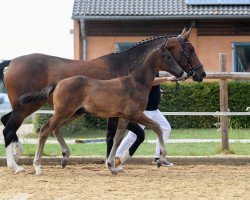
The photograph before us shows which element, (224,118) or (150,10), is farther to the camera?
(150,10)

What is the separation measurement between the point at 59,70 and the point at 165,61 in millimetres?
1643

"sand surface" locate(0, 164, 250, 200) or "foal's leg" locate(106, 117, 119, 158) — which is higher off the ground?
"foal's leg" locate(106, 117, 119, 158)

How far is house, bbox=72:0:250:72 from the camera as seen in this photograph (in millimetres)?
22562

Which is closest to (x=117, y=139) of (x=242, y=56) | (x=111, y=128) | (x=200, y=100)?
(x=111, y=128)

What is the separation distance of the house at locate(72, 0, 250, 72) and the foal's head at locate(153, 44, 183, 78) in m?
13.0

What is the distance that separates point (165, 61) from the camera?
9625 mm

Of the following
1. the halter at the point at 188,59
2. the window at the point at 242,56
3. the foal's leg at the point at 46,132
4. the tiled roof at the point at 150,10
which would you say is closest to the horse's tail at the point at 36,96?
the foal's leg at the point at 46,132

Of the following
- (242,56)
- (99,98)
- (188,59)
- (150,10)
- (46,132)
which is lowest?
(242,56)

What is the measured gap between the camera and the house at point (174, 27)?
2256cm

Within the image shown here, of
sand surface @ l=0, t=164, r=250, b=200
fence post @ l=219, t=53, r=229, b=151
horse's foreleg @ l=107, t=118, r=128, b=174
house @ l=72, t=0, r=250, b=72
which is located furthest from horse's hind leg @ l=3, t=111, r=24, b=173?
house @ l=72, t=0, r=250, b=72

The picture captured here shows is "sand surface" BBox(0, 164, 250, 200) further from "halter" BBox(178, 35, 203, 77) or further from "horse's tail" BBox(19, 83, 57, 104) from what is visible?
"halter" BBox(178, 35, 203, 77)

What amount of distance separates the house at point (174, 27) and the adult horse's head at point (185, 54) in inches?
495

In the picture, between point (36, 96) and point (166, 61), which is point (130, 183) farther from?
→ point (166, 61)

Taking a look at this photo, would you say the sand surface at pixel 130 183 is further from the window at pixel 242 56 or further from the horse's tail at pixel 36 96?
the window at pixel 242 56
